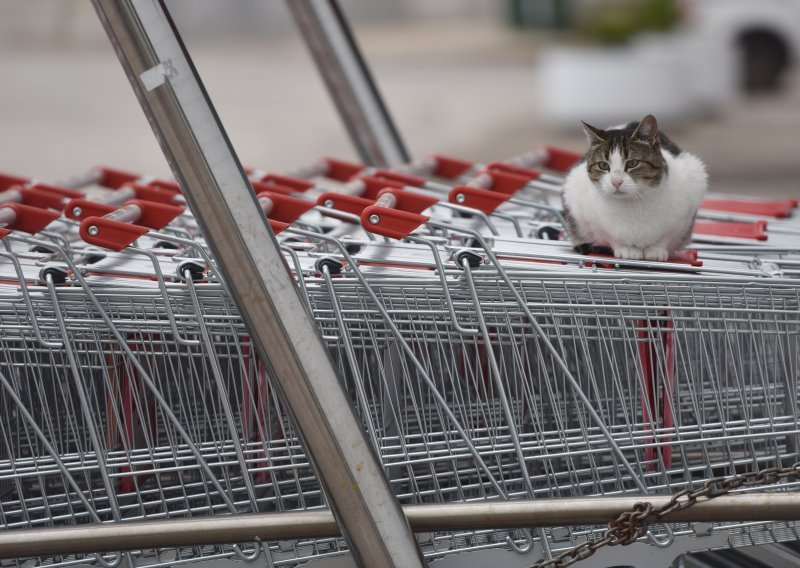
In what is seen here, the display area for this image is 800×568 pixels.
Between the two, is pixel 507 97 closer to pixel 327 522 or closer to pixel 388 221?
pixel 388 221

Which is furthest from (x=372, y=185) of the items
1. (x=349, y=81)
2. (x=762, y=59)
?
(x=762, y=59)

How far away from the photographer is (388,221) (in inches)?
96.3

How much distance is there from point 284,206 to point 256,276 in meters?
0.55

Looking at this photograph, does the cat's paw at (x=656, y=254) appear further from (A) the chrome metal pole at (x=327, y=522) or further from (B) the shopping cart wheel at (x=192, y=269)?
(B) the shopping cart wheel at (x=192, y=269)

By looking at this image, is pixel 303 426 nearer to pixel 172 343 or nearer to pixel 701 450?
pixel 172 343

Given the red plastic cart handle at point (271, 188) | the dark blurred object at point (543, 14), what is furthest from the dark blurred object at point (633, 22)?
the red plastic cart handle at point (271, 188)

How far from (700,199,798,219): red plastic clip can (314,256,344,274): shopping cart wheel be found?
1418 mm

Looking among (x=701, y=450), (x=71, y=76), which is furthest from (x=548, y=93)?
(x=701, y=450)

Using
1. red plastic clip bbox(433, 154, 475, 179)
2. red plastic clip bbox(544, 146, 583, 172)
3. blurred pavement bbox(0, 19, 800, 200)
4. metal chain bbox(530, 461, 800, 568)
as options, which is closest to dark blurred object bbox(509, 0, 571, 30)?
blurred pavement bbox(0, 19, 800, 200)

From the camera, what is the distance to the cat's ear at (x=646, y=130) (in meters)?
2.61

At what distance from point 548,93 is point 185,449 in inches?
370

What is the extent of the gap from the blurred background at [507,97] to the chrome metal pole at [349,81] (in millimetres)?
5030

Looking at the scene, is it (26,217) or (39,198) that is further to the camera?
(39,198)

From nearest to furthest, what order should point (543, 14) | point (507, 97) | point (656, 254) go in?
point (656, 254), point (507, 97), point (543, 14)
